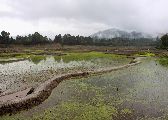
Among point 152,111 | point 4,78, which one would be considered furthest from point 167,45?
point 152,111

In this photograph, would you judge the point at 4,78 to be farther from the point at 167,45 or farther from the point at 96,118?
the point at 167,45

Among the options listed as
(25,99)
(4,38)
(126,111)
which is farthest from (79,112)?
(4,38)

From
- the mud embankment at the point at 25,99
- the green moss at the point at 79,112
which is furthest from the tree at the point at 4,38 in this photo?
the green moss at the point at 79,112

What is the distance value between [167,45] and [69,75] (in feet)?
224

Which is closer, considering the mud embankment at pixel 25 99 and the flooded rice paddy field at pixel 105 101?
the flooded rice paddy field at pixel 105 101

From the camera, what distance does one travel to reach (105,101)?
930 inches

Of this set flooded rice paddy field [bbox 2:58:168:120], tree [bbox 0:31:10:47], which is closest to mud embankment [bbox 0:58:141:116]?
flooded rice paddy field [bbox 2:58:168:120]

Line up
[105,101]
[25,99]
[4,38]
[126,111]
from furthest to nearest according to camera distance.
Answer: [4,38], [105,101], [25,99], [126,111]

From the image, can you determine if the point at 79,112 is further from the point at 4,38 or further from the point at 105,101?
the point at 4,38

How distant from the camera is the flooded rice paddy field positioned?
778 inches

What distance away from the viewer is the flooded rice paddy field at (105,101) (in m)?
19.8

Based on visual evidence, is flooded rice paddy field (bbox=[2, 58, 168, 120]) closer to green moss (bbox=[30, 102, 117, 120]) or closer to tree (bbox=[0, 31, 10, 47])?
green moss (bbox=[30, 102, 117, 120])

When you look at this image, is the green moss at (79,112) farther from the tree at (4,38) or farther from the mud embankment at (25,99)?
the tree at (4,38)

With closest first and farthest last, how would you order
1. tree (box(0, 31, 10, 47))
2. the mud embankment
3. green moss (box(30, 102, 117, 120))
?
green moss (box(30, 102, 117, 120)), the mud embankment, tree (box(0, 31, 10, 47))
